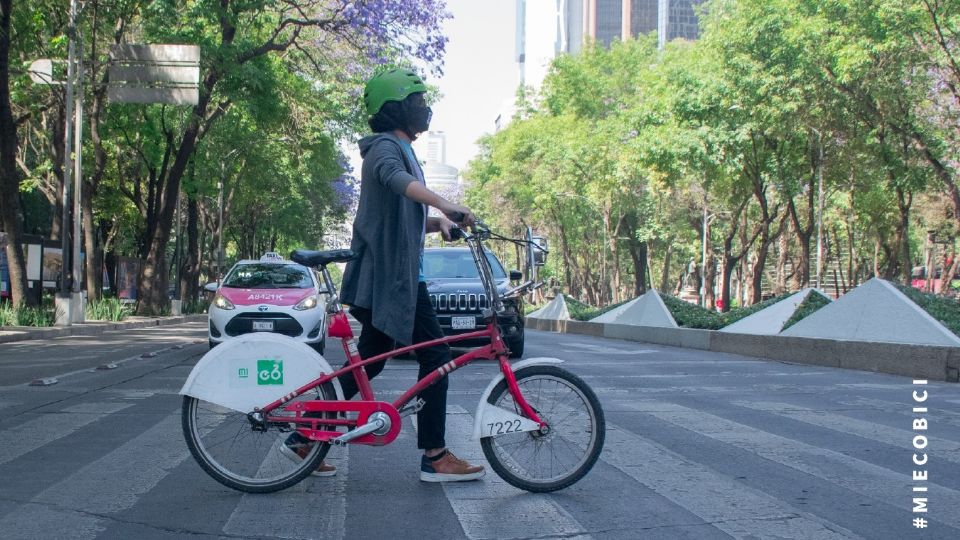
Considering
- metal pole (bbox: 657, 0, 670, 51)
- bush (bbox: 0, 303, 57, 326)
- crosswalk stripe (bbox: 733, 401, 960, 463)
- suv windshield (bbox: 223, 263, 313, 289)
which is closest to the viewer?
crosswalk stripe (bbox: 733, 401, 960, 463)

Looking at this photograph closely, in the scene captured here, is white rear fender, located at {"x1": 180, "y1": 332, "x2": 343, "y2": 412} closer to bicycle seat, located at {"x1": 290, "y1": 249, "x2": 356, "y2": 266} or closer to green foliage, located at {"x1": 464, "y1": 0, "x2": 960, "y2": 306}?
bicycle seat, located at {"x1": 290, "y1": 249, "x2": 356, "y2": 266}

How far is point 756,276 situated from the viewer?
1385 inches

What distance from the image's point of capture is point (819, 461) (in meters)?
5.64

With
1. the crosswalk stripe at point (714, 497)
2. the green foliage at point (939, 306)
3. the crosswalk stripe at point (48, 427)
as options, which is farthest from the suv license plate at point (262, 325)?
the green foliage at point (939, 306)

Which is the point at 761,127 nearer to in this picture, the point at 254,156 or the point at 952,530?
the point at 254,156

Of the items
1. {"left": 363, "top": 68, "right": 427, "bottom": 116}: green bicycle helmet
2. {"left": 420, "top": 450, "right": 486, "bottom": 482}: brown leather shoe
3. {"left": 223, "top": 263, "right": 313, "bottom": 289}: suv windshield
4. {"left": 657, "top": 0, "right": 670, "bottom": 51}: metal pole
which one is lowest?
{"left": 420, "top": 450, "right": 486, "bottom": 482}: brown leather shoe

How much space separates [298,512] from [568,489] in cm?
133

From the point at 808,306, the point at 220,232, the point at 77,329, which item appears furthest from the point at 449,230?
the point at 220,232

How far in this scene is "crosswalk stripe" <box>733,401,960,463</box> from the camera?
607cm

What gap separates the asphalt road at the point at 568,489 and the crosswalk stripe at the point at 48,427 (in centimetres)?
2

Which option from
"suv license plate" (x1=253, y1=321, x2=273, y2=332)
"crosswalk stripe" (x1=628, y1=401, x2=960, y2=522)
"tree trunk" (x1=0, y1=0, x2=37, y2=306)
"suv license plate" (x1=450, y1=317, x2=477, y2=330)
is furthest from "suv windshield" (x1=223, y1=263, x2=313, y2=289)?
"tree trunk" (x1=0, y1=0, x2=37, y2=306)

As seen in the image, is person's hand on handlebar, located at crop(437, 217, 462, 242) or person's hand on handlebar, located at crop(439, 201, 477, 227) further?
person's hand on handlebar, located at crop(437, 217, 462, 242)

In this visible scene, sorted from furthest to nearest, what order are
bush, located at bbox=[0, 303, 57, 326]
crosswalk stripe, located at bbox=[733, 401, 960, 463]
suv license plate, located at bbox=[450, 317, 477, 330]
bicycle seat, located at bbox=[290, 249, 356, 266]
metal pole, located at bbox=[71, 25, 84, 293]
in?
1. metal pole, located at bbox=[71, 25, 84, 293]
2. bush, located at bbox=[0, 303, 57, 326]
3. suv license plate, located at bbox=[450, 317, 477, 330]
4. crosswalk stripe, located at bbox=[733, 401, 960, 463]
5. bicycle seat, located at bbox=[290, 249, 356, 266]

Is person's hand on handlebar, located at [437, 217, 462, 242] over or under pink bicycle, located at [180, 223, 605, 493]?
over
